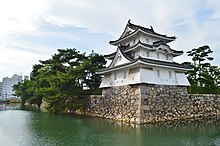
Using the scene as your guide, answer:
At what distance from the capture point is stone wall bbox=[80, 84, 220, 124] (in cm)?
1298

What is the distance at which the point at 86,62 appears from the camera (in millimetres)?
17641

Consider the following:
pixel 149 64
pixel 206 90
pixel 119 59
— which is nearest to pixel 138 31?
pixel 119 59

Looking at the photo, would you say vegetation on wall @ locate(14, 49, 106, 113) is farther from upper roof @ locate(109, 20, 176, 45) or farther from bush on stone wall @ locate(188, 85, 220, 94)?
bush on stone wall @ locate(188, 85, 220, 94)

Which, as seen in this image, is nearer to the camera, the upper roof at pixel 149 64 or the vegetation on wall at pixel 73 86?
the upper roof at pixel 149 64

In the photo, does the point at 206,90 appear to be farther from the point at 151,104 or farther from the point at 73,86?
the point at 73,86

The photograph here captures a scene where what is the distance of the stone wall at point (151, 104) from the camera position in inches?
511

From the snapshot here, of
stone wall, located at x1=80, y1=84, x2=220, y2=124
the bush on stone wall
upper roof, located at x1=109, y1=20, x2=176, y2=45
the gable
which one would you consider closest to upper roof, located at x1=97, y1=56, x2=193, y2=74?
the gable

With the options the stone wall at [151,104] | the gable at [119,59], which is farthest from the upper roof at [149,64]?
the stone wall at [151,104]

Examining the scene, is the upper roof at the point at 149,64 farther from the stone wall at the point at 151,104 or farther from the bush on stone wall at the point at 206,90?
the bush on stone wall at the point at 206,90

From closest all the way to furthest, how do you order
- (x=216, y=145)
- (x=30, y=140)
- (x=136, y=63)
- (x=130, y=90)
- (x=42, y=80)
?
(x=216, y=145) → (x=30, y=140) → (x=136, y=63) → (x=130, y=90) → (x=42, y=80)

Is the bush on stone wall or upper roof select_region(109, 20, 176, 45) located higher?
upper roof select_region(109, 20, 176, 45)

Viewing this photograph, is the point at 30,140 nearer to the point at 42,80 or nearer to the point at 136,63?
the point at 136,63

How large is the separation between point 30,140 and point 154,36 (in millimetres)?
11702

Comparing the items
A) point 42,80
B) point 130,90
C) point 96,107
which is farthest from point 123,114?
point 42,80
